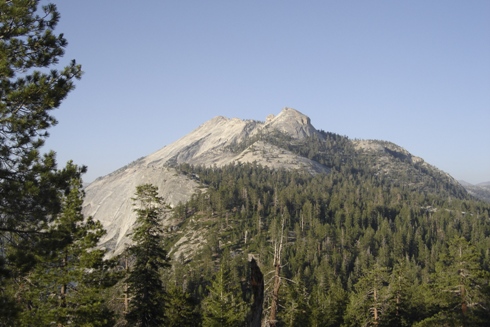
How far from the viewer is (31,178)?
12.4 m

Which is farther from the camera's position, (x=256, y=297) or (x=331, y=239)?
(x=331, y=239)

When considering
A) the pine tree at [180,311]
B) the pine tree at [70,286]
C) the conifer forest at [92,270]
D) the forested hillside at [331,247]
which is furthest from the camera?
the forested hillside at [331,247]

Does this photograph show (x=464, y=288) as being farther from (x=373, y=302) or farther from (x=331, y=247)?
(x=331, y=247)

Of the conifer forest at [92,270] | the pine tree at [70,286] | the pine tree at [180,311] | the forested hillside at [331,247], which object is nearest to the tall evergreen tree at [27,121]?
the conifer forest at [92,270]

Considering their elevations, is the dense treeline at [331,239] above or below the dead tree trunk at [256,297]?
below

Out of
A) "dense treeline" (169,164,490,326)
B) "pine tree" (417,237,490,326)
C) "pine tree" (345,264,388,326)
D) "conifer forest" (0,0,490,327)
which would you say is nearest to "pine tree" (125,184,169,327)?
"conifer forest" (0,0,490,327)

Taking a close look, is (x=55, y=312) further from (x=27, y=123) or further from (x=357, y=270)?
(x=357, y=270)

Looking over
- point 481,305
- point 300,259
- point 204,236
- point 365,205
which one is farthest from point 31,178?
point 365,205

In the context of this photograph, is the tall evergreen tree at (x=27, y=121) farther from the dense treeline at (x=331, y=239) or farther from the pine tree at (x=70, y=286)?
the dense treeline at (x=331, y=239)

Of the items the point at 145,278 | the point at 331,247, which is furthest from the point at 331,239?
the point at 145,278

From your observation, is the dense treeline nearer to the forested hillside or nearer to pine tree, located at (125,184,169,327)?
the forested hillside

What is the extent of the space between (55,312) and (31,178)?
354 inches

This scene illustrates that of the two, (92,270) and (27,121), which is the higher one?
(27,121)

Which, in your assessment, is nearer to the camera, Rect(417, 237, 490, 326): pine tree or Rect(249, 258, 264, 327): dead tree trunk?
Rect(249, 258, 264, 327): dead tree trunk
